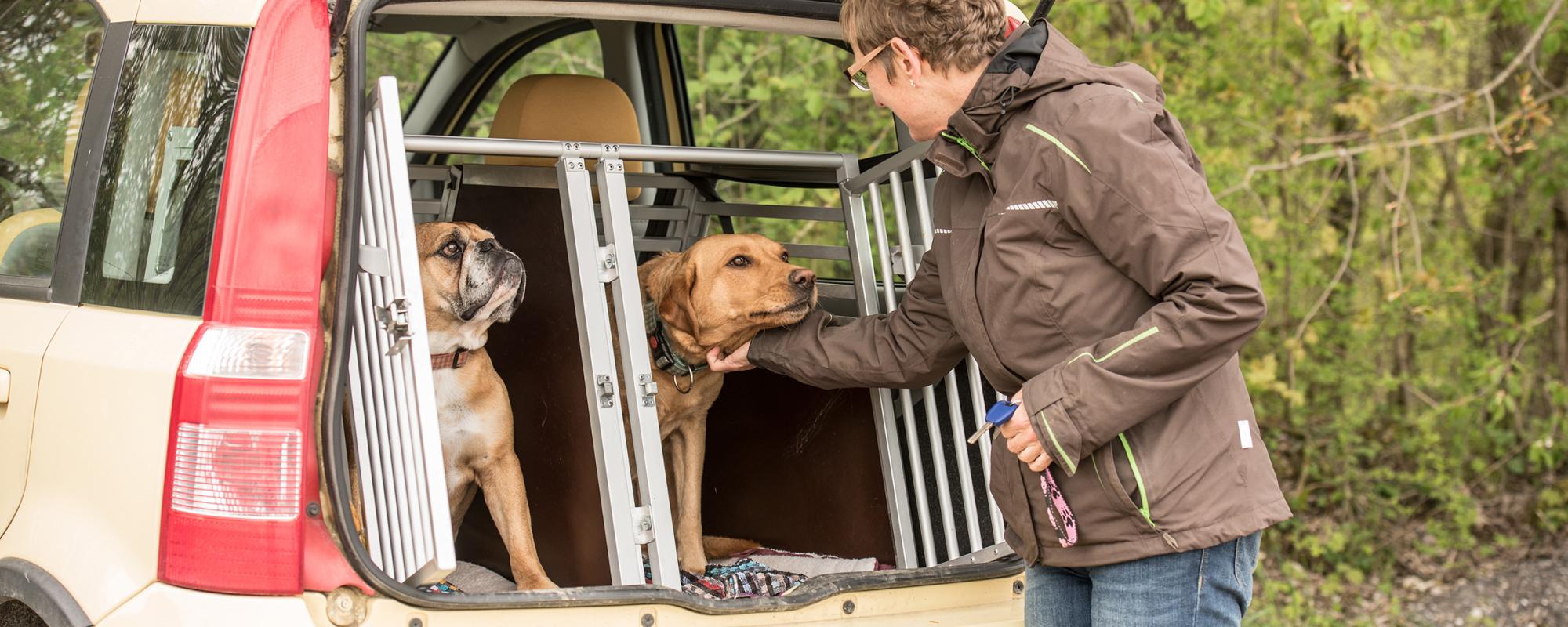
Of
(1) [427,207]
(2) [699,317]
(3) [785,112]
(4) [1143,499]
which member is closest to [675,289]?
(2) [699,317]

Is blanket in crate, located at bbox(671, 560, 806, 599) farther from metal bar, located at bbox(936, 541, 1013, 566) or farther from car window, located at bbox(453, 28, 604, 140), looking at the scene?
car window, located at bbox(453, 28, 604, 140)

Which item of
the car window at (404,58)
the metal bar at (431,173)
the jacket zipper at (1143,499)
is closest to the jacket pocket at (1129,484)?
the jacket zipper at (1143,499)

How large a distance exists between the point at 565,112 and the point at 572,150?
1.20 m

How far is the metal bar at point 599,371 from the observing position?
275cm

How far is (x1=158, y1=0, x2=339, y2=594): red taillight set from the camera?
1896 millimetres

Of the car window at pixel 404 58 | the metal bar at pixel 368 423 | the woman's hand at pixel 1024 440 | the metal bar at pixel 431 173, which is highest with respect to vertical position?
the car window at pixel 404 58

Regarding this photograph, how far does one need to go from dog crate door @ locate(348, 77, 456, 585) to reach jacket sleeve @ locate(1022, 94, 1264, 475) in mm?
953

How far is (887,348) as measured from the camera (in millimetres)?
2750

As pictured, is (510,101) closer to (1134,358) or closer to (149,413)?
(149,413)

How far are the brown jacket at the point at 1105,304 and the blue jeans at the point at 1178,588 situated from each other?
0.16 feet

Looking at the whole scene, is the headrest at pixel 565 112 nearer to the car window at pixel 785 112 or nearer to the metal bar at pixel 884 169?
the metal bar at pixel 884 169

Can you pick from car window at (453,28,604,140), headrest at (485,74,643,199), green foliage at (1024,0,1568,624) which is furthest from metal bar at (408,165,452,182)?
car window at (453,28,604,140)

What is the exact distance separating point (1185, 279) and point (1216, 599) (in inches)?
21.6

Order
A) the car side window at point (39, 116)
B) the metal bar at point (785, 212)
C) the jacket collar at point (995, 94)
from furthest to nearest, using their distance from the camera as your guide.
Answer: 1. the metal bar at point (785, 212)
2. the car side window at point (39, 116)
3. the jacket collar at point (995, 94)
